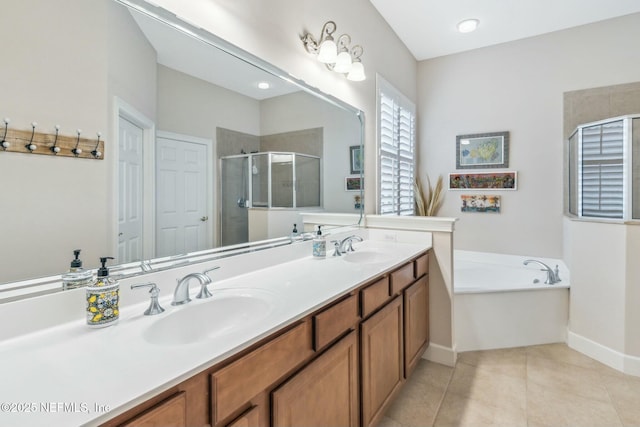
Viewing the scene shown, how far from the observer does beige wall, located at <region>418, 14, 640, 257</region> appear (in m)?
2.99

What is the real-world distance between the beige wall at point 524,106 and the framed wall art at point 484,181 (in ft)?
0.22

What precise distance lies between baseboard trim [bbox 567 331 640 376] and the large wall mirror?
8.00ft

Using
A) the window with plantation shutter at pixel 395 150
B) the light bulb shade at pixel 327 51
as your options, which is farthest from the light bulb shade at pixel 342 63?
the window with plantation shutter at pixel 395 150

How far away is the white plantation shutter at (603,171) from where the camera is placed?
2418 millimetres

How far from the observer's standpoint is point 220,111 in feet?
4.71

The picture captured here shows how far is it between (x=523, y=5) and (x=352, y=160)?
2050mm

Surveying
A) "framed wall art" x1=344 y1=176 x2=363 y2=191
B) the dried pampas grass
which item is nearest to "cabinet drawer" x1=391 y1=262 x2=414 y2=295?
"framed wall art" x1=344 y1=176 x2=363 y2=191

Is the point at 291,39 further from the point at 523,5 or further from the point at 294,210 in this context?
the point at 523,5

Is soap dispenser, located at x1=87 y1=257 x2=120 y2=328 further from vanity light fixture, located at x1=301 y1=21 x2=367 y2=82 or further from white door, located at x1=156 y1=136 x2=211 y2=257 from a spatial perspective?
vanity light fixture, located at x1=301 y1=21 x2=367 y2=82

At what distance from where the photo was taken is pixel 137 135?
1.12 metres

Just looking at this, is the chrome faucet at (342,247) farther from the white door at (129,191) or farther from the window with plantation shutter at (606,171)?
the window with plantation shutter at (606,171)

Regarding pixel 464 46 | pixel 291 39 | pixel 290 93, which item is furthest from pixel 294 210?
pixel 464 46

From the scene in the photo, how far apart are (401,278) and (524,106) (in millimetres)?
2661

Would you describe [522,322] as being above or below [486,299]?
below
